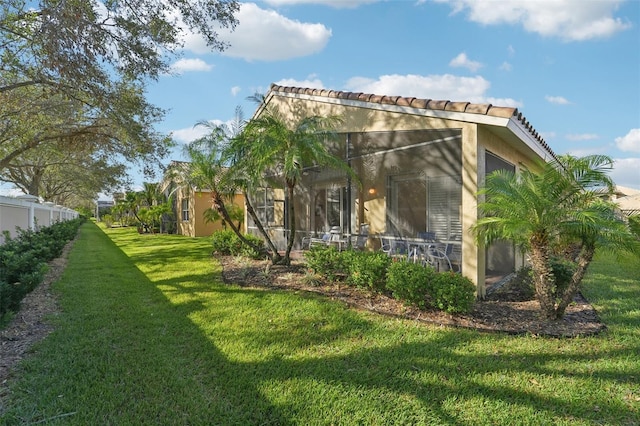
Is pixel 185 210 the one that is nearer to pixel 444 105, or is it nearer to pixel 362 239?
pixel 362 239

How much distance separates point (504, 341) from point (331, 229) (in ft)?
22.1

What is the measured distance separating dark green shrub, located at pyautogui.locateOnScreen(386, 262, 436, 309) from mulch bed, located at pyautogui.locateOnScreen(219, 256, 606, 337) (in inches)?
8.2

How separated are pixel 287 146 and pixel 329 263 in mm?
2836

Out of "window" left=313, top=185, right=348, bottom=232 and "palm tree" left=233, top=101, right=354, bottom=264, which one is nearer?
"palm tree" left=233, top=101, right=354, bottom=264

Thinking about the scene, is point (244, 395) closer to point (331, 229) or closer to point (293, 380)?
point (293, 380)

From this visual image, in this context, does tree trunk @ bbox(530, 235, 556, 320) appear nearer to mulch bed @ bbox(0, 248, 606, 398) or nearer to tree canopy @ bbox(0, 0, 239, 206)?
mulch bed @ bbox(0, 248, 606, 398)

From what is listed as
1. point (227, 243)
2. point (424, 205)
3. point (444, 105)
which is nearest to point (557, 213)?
point (444, 105)

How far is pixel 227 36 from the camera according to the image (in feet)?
34.4

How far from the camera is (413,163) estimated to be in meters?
9.06

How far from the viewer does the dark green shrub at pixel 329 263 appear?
24.8 feet

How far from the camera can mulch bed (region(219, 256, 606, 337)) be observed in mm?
5395

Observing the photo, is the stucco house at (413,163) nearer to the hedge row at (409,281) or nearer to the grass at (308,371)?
the hedge row at (409,281)

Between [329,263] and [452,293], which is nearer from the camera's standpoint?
[452,293]

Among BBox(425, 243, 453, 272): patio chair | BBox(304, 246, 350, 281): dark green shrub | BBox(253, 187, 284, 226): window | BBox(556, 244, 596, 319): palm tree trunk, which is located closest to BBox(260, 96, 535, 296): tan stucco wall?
BBox(425, 243, 453, 272): patio chair
